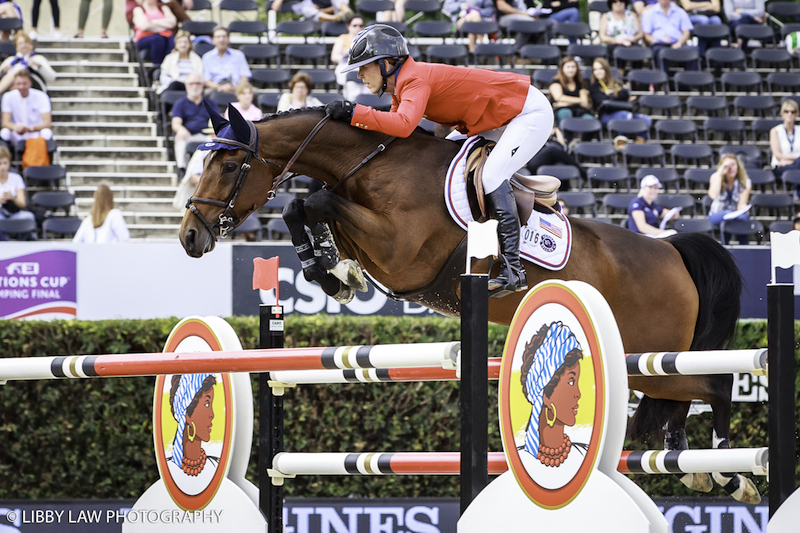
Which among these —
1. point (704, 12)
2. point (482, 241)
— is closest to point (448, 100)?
point (482, 241)

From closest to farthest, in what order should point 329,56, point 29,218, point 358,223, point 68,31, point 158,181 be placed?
point 358,223 → point 29,218 → point 158,181 → point 329,56 → point 68,31

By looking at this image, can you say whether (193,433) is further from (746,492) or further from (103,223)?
(103,223)

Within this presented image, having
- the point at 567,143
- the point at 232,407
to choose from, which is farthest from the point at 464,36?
the point at 232,407

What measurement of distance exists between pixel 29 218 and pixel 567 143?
217 inches

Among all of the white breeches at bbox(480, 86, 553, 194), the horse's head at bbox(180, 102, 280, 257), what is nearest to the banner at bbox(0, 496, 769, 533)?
the horse's head at bbox(180, 102, 280, 257)

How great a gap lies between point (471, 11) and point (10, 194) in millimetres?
6278

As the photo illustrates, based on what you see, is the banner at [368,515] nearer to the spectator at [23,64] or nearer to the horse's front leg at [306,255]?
the horse's front leg at [306,255]

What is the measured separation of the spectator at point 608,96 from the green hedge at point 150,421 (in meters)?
5.18

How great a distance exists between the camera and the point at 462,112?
402cm

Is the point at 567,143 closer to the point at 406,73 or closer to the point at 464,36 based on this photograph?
the point at 464,36

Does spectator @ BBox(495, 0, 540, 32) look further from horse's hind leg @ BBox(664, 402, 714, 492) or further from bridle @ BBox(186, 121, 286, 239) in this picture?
bridle @ BBox(186, 121, 286, 239)

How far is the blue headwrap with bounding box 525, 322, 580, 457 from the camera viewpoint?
8.22 feet

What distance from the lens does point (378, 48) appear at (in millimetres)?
3852

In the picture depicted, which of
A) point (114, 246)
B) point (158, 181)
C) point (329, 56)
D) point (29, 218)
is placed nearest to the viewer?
point (114, 246)
